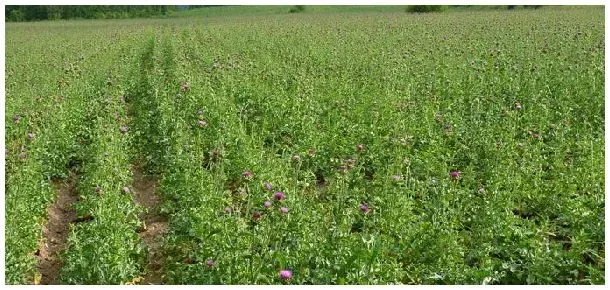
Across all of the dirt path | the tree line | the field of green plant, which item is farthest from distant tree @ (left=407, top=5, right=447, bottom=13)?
the dirt path

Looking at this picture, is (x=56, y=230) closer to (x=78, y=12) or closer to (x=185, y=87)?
(x=185, y=87)

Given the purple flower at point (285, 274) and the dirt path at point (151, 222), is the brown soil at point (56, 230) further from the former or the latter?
the purple flower at point (285, 274)

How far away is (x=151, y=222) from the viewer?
5680 millimetres

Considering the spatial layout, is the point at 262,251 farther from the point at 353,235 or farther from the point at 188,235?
the point at 188,235

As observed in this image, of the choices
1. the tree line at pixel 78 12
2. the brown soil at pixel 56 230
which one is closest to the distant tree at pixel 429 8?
the tree line at pixel 78 12

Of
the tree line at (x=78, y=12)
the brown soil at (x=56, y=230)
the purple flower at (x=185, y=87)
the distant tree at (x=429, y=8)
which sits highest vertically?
the tree line at (x=78, y=12)

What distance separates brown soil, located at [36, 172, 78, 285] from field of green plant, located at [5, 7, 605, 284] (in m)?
0.05

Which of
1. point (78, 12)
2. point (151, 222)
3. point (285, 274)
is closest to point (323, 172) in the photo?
point (151, 222)

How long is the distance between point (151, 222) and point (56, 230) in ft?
2.68

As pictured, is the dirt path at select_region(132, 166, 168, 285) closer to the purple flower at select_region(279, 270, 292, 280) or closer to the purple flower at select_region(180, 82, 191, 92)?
the purple flower at select_region(279, 270, 292, 280)

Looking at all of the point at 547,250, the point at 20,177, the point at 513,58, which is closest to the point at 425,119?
the point at 547,250

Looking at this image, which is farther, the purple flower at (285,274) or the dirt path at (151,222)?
the dirt path at (151,222)

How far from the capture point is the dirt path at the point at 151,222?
4.85 m

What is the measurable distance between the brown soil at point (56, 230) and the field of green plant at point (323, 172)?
5 cm
